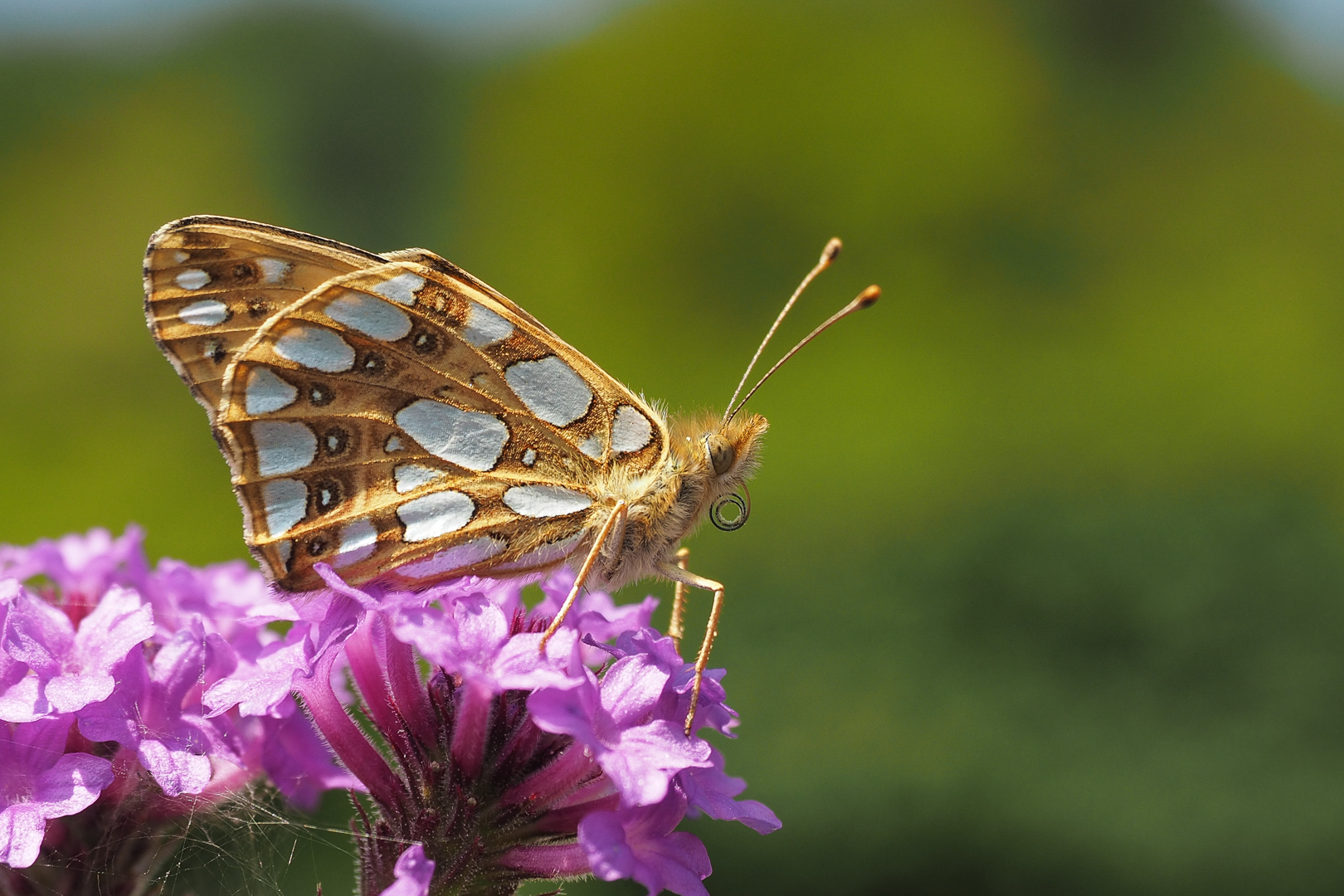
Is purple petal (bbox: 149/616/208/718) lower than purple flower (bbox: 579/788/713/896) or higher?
lower

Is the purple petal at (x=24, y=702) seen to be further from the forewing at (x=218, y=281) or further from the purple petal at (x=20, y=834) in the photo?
the forewing at (x=218, y=281)

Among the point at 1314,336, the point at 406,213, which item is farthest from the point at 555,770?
the point at 406,213

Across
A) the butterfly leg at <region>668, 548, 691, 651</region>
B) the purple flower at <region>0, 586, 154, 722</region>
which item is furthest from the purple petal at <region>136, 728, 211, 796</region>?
the butterfly leg at <region>668, 548, 691, 651</region>

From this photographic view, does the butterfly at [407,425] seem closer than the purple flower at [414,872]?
No

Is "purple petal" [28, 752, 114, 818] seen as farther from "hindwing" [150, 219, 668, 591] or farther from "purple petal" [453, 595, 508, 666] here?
"purple petal" [453, 595, 508, 666]

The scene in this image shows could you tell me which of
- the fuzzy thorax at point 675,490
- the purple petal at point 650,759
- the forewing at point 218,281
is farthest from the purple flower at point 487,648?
the forewing at point 218,281

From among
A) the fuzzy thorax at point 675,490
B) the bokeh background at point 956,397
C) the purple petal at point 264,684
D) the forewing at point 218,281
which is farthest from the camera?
the bokeh background at point 956,397

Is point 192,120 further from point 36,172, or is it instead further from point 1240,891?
point 1240,891
